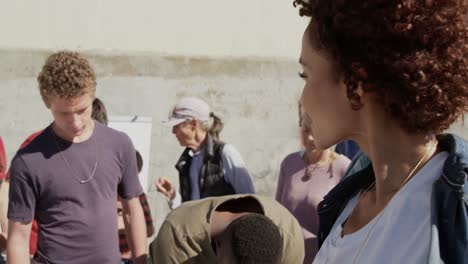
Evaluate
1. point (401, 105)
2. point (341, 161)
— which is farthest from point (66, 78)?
point (401, 105)

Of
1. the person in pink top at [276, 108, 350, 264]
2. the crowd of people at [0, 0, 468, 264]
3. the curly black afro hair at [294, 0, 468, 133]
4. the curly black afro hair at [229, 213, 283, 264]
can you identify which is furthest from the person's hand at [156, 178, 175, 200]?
the curly black afro hair at [294, 0, 468, 133]

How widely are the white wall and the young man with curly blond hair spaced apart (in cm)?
314

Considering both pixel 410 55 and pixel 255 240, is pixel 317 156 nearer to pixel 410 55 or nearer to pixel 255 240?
pixel 255 240

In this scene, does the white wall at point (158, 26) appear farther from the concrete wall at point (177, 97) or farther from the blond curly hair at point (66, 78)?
the blond curly hair at point (66, 78)

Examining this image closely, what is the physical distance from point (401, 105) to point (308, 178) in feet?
9.91

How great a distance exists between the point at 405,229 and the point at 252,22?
5746mm

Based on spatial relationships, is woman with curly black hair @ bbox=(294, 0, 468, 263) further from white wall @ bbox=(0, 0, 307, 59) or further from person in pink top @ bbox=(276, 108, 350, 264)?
white wall @ bbox=(0, 0, 307, 59)

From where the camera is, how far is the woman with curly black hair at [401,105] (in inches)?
54.2

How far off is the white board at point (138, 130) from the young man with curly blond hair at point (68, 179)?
75.2 inches

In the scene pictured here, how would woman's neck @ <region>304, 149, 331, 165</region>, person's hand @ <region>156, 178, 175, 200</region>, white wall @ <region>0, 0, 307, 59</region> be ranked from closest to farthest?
1. woman's neck @ <region>304, 149, 331, 165</region>
2. person's hand @ <region>156, 178, 175, 200</region>
3. white wall @ <region>0, 0, 307, 59</region>

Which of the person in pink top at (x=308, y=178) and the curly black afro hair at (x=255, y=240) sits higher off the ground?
the curly black afro hair at (x=255, y=240)

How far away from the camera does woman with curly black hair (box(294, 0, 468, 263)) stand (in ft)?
4.52

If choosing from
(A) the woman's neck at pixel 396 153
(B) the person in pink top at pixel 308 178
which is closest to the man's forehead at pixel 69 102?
(B) the person in pink top at pixel 308 178

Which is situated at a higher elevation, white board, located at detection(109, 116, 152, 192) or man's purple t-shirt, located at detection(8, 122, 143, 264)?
man's purple t-shirt, located at detection(8, 122, 143, 264)
